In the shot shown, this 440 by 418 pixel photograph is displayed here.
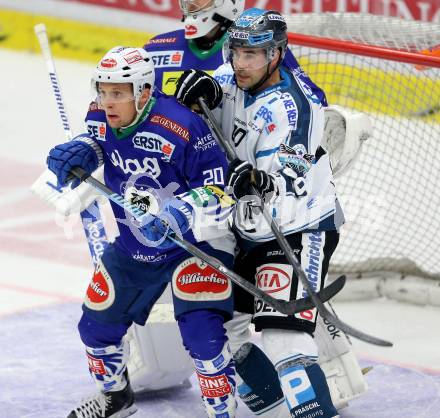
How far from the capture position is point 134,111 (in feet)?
13.7

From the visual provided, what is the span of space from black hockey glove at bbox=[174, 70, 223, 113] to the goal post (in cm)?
139

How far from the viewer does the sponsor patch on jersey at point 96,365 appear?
14.7ft

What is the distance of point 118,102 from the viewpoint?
4.15 meters

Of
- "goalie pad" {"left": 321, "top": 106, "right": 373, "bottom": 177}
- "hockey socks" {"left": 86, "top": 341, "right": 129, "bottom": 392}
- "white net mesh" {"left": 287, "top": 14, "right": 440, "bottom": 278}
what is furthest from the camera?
"white net mesh" {"left": 287, "top": 14, "right": 440, "bottom": 278}

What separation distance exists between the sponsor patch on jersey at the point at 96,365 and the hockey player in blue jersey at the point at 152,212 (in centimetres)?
2

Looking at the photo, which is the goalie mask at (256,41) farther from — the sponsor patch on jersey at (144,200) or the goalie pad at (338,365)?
the goalie pad at (338,365)

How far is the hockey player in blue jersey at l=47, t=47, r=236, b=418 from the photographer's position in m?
4.16

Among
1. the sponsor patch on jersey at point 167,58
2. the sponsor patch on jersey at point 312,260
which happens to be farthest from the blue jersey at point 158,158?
the sponsor patch on jersey at point 167,58

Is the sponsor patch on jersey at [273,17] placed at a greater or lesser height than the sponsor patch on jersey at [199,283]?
greater

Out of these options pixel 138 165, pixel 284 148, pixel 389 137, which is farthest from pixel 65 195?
pixel 389 137

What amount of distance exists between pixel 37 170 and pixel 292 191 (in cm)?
383

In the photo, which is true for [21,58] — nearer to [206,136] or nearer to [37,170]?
[37,170]

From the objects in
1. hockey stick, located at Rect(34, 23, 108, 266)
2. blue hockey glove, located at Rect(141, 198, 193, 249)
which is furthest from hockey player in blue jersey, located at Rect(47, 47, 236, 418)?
hockey stick, located at Rect(34, 23, 108, 266)

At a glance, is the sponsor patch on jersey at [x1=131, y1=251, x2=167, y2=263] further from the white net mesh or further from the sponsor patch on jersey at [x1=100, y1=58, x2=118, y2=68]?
the white net mesh
